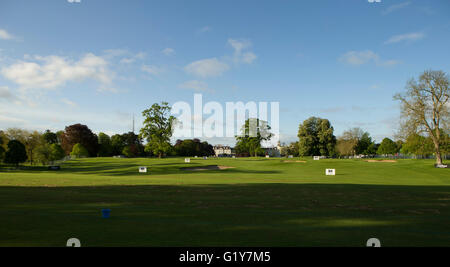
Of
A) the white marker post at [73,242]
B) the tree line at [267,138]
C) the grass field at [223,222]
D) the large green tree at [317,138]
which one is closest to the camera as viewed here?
the white marker post at [73,242]

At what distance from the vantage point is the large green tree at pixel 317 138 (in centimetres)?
9325

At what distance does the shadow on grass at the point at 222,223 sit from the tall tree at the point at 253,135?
84.4 metres

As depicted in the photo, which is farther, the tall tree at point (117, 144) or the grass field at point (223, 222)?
the tall tree at point (117, 144)

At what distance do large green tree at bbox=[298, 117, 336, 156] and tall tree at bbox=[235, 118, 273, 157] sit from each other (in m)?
12.4

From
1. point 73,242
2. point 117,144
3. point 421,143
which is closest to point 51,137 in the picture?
point 117,144

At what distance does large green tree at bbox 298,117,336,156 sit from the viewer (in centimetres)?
9325

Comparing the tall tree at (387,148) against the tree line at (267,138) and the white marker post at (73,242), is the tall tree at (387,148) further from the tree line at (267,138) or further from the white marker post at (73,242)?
the white marker post at (73,242)

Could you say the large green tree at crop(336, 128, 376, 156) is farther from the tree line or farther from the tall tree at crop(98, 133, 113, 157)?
the tall tree at crop(98, 133, 113, 157)

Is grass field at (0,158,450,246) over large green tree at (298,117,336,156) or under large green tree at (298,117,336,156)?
under

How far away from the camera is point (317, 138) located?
9538cm

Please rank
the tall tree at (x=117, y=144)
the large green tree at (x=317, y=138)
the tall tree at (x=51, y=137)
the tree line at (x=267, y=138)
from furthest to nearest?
the tall tree at (x=51, y=137) < the tall tree at (x=117, y=144) < the large green tree at (x=317, y=138) < the tree line at (x=267, y=138)

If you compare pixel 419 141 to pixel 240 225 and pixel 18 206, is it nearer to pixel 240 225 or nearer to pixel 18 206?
pixel 240 225

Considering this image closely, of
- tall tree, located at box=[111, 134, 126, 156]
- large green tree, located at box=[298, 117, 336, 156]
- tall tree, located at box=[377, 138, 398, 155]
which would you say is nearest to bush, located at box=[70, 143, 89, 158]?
tall tree, located at box=[111, 134, 126, 156]

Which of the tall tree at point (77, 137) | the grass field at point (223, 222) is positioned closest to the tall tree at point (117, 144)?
the tall tree at point (77, 137)
